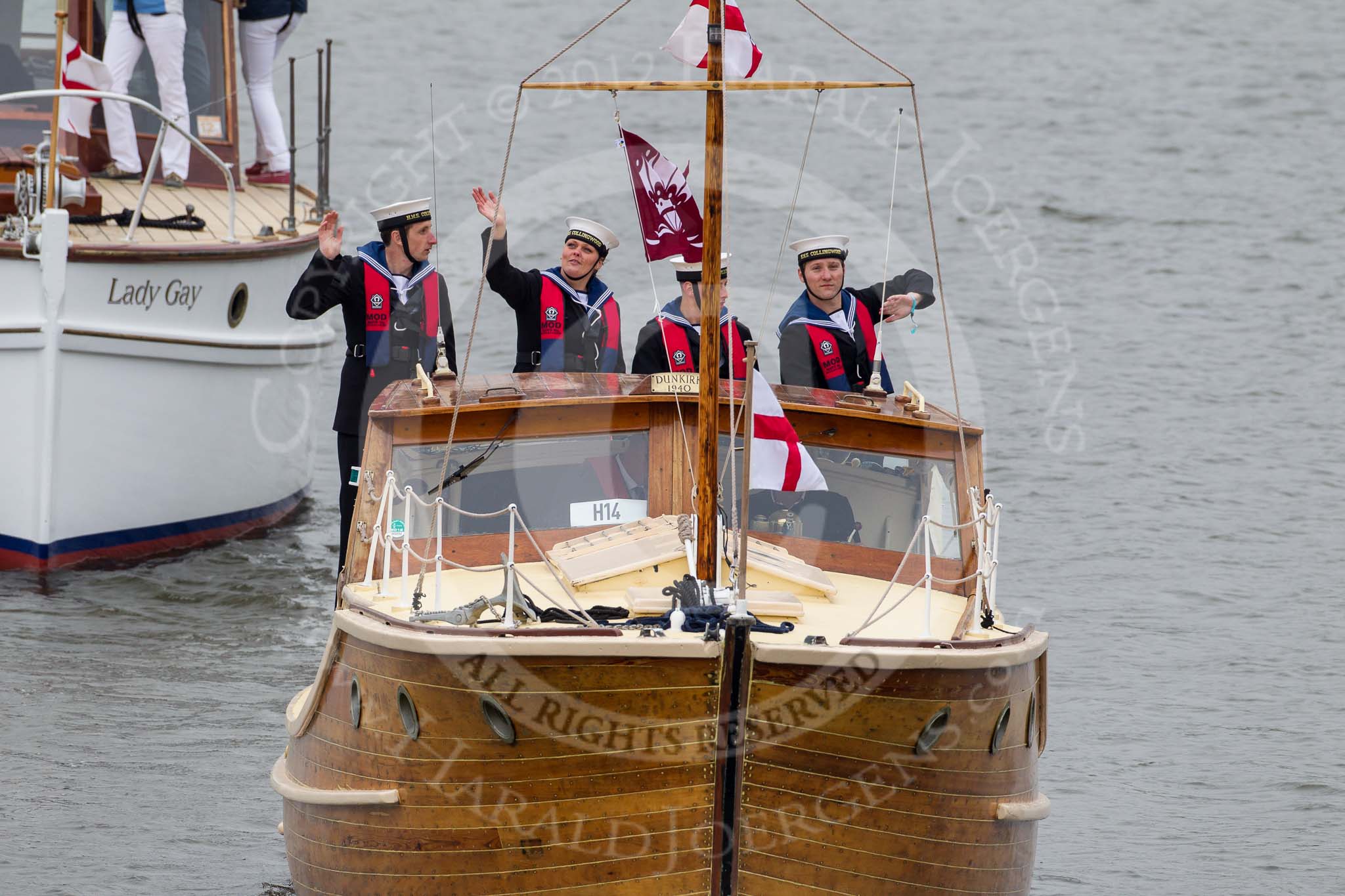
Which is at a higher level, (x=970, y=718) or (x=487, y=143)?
(x=487, y=143)

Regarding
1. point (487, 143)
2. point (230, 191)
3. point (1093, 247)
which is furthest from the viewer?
point (487, 143)

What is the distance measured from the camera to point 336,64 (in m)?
29.2

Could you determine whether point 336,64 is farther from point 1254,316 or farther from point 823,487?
point 823,487

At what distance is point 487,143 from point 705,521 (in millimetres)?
19665

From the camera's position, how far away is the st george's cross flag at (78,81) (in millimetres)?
12289

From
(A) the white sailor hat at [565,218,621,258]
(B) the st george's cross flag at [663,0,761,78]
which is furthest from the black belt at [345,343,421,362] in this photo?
(B) the st george's cross flag at [663,0,761,78]

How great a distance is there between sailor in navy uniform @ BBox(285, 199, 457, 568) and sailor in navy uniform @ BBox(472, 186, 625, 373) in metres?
0.36

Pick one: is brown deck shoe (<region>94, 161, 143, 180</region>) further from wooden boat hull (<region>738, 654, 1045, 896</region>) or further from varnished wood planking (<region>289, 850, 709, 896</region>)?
wooden boat hull (<region>738, 654, 1045, 896</region>)

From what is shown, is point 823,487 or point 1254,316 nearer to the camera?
point 823,487

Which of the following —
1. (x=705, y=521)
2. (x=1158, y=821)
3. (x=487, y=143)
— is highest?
(x=487, y=143)

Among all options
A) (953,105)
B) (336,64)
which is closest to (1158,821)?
(953,105)

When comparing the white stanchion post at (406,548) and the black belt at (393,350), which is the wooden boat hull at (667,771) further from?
the black belt at (393,350)

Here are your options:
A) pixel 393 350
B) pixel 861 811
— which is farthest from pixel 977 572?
pixel 393 350

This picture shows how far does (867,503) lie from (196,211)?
737 cm
